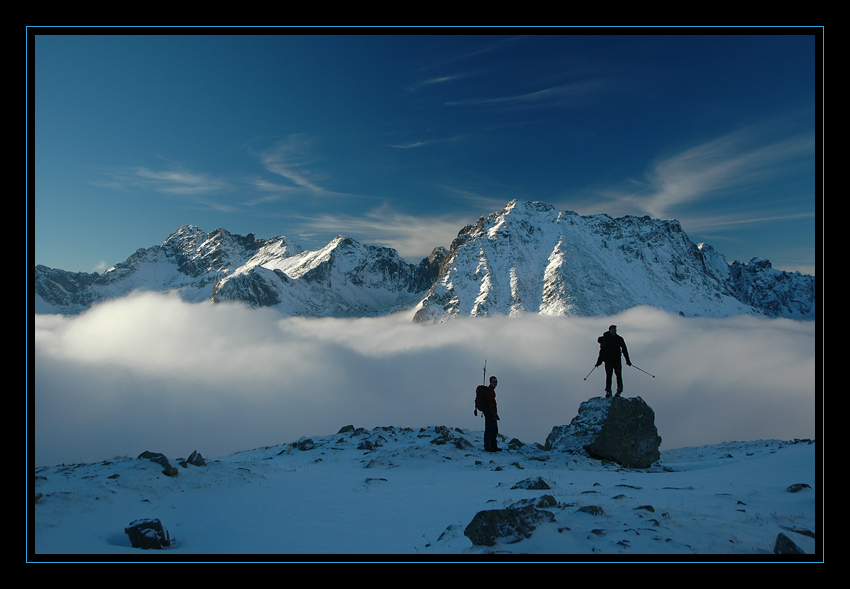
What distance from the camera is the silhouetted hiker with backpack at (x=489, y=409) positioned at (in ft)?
57.7

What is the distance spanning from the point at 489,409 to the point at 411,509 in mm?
8597

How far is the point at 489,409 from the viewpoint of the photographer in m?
17.7

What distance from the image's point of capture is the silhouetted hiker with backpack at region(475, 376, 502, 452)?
17578 millimetres

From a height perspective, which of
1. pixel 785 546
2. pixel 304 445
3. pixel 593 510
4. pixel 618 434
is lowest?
pixel 304 445

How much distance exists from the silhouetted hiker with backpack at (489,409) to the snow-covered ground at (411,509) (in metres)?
2.13

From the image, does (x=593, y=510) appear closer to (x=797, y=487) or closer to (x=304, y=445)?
(x=797, y=487)

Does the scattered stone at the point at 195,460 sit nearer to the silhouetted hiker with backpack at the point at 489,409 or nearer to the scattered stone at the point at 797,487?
the silhouetted hiker with backpack at the point at 489,409

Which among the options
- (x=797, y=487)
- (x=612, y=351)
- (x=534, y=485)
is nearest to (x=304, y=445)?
(x=534, y=485)

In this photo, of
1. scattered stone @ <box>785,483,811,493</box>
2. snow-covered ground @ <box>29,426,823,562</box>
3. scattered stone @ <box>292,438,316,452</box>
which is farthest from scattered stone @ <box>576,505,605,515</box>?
scattered stone @ <box>292,438,316,452</box>
